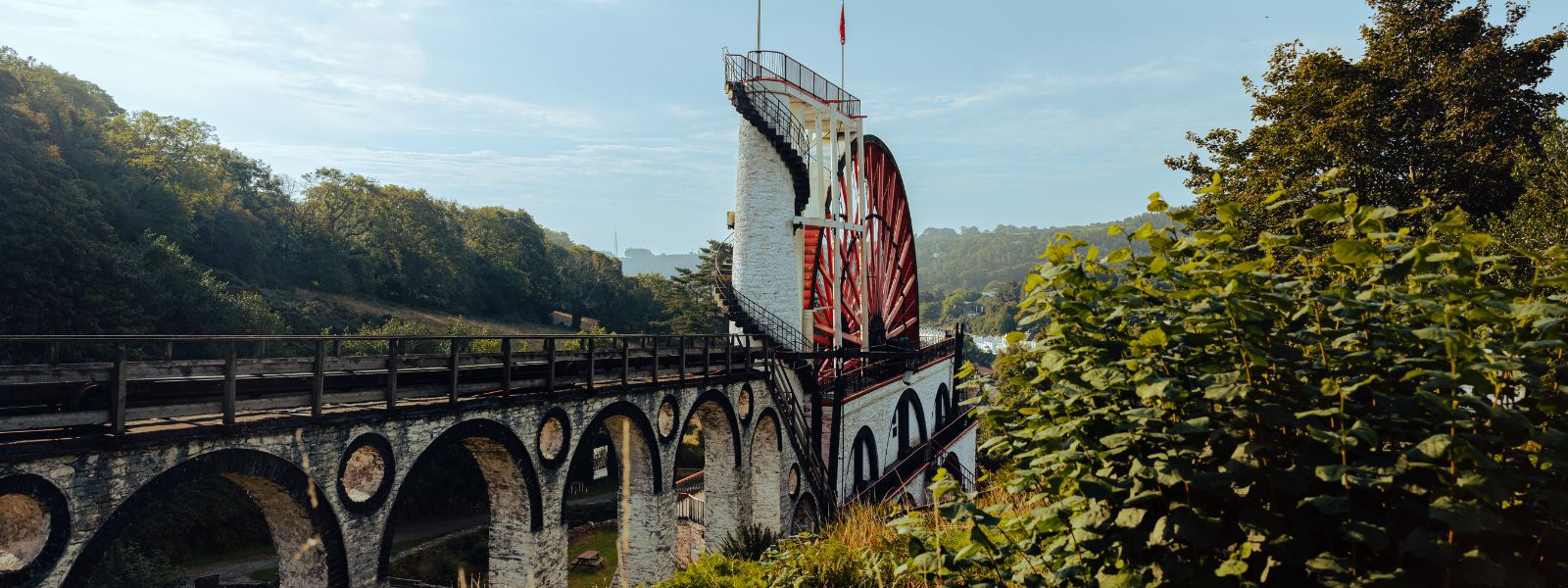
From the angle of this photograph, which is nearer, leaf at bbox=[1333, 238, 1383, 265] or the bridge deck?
leaf at bbox=[1333, 238, 1383, 265]

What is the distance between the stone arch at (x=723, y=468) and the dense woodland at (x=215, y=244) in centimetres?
2357

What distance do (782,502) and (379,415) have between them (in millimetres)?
9151

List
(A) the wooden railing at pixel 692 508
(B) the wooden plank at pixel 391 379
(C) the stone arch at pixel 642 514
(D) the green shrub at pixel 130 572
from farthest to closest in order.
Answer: (A) the wooden railing at pixel 692 508
(D) the green shrub at pixel 130 572
(C) the stone arch at pixel 642 514
(B) the wooden plank at pixel 391 379

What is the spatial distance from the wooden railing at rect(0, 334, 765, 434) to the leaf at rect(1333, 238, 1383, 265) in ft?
22.5

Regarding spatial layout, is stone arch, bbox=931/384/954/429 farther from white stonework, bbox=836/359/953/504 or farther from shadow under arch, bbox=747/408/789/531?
shadow under arch, bbox=747/408/789/531

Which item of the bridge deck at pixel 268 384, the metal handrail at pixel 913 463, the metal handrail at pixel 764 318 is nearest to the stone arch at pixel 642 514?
the bridge deck at pixel 268 384

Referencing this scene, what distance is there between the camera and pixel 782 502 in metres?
15.7

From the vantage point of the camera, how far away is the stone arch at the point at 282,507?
6.37m

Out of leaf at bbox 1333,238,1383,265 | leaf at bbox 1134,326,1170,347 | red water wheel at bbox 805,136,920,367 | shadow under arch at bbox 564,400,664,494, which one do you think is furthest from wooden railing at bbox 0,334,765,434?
red water wheel at bbox 805,136,920,367

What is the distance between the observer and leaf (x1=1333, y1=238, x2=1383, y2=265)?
2.97 m

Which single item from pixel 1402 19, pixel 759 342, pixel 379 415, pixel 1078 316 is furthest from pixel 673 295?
pixel 1078 316

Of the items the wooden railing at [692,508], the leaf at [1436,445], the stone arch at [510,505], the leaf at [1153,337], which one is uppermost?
the leaf at [1153,337]

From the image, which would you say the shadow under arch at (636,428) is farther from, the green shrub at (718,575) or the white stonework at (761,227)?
the white stonework at (761,227)

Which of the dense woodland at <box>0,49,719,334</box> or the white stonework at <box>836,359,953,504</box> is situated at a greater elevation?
the dense woodland at <box>0,49,719,334</box>
